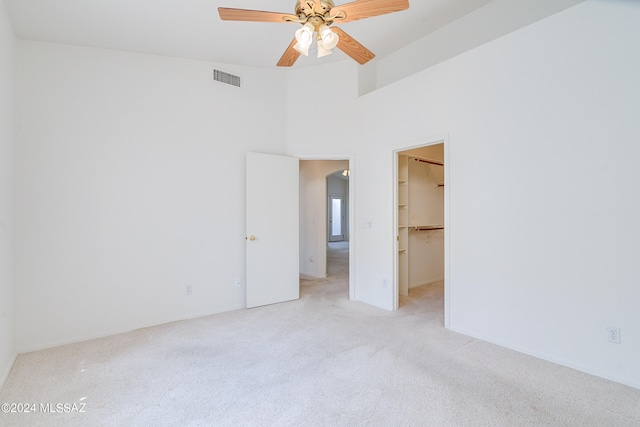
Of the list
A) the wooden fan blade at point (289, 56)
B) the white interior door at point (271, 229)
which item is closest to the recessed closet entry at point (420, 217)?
the white interior door at point (271, 229)

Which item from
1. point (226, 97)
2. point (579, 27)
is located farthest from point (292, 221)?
point (579, 27)

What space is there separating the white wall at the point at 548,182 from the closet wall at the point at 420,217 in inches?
47.6

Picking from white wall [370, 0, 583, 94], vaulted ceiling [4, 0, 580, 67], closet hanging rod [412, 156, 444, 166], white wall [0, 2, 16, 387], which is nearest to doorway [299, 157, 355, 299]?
closet hanging rod [412, 156, 444, 166]

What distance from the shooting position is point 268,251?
3992 millimetres

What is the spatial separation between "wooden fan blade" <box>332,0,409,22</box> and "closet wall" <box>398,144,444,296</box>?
7.99ft

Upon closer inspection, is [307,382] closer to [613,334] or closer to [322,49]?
[613,334]

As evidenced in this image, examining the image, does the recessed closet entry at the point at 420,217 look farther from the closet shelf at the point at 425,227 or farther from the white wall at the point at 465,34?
the white wall at the point at 465,34

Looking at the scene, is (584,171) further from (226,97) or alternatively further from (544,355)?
(226,97)

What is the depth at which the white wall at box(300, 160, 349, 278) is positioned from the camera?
552 centimetres

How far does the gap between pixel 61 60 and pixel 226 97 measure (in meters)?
1.65

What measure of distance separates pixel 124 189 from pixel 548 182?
13.7 ft

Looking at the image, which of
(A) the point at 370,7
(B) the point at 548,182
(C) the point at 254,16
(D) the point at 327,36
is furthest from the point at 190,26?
(B) the point at 548,182

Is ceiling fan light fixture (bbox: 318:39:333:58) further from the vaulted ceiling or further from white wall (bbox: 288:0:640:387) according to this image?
white wall (bbox: 288:0:640:387)

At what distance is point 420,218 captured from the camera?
4859mm
